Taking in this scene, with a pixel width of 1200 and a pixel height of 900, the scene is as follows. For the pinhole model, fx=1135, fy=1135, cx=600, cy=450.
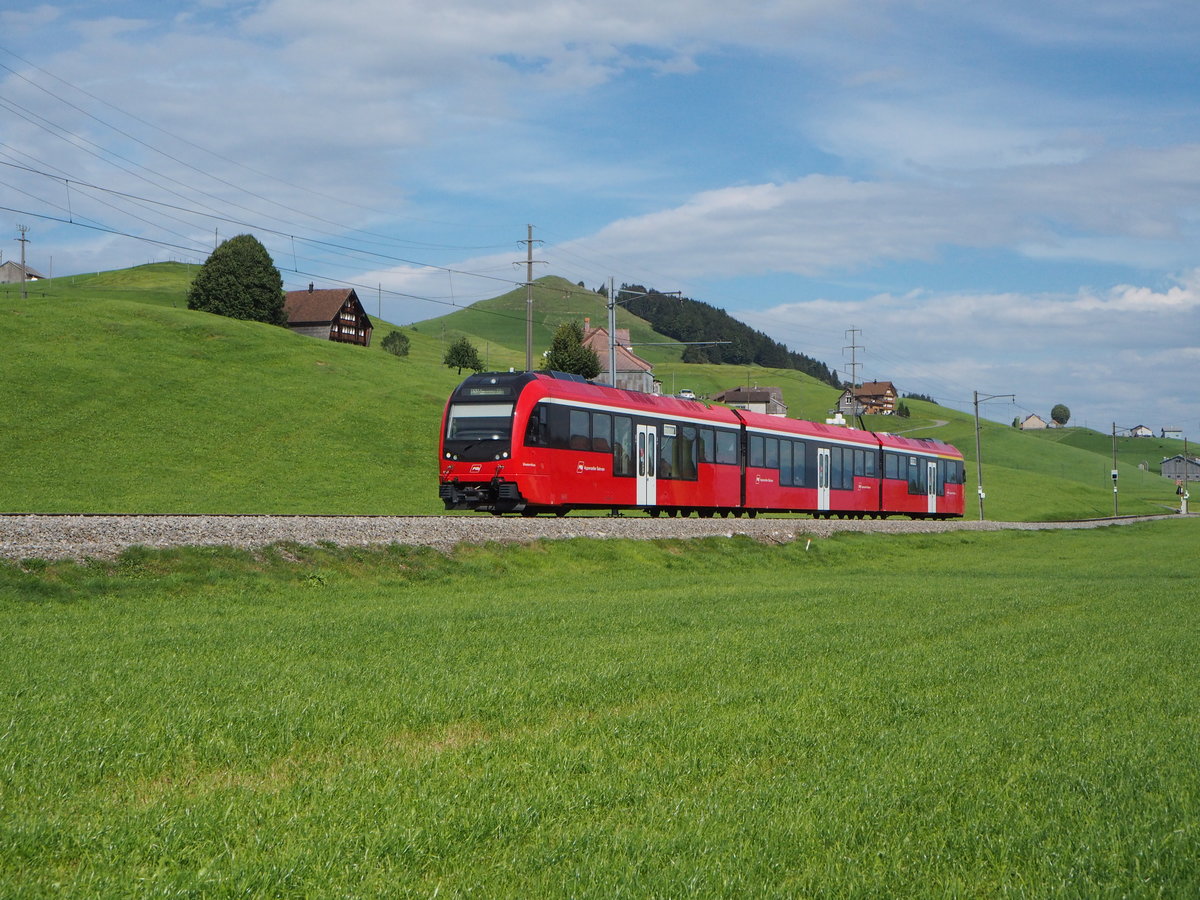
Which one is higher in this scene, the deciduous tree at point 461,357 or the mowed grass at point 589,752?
the deciduous tree at point 461,357

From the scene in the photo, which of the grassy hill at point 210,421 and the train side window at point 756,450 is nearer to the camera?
the train side window at point 756,450

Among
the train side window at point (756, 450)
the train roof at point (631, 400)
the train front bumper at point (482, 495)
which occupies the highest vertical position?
the train roof at point (631, 400)

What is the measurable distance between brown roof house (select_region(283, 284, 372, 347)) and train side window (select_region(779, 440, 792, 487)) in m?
97.8

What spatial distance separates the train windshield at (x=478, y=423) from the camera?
29.7 meters

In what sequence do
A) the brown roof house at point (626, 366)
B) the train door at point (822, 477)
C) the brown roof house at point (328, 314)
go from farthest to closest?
the brown roof house at point (626, 366), the brown roof house at point (328, 314), the train door at point (822, 477)

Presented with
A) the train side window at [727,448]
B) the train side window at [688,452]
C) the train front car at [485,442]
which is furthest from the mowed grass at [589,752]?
the train side window at [727,448]

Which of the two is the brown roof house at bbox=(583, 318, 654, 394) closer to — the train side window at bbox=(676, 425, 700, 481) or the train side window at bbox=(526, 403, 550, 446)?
the train side window at bbox=(676, 425, 700, 481)

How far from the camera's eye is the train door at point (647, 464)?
3422 cm

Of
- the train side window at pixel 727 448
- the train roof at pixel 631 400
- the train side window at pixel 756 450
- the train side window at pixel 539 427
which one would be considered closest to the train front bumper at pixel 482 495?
the train side window at pixel 539 427

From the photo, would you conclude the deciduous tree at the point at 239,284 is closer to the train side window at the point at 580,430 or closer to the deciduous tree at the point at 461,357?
the deciduous tree at the point at 461,357

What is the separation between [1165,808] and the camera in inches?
219

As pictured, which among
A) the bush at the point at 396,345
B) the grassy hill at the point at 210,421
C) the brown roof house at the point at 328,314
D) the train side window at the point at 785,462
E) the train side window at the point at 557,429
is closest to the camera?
the train side window at the point at 557,429

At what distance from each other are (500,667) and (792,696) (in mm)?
2485

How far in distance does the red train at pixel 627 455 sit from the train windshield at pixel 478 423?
3 cm
